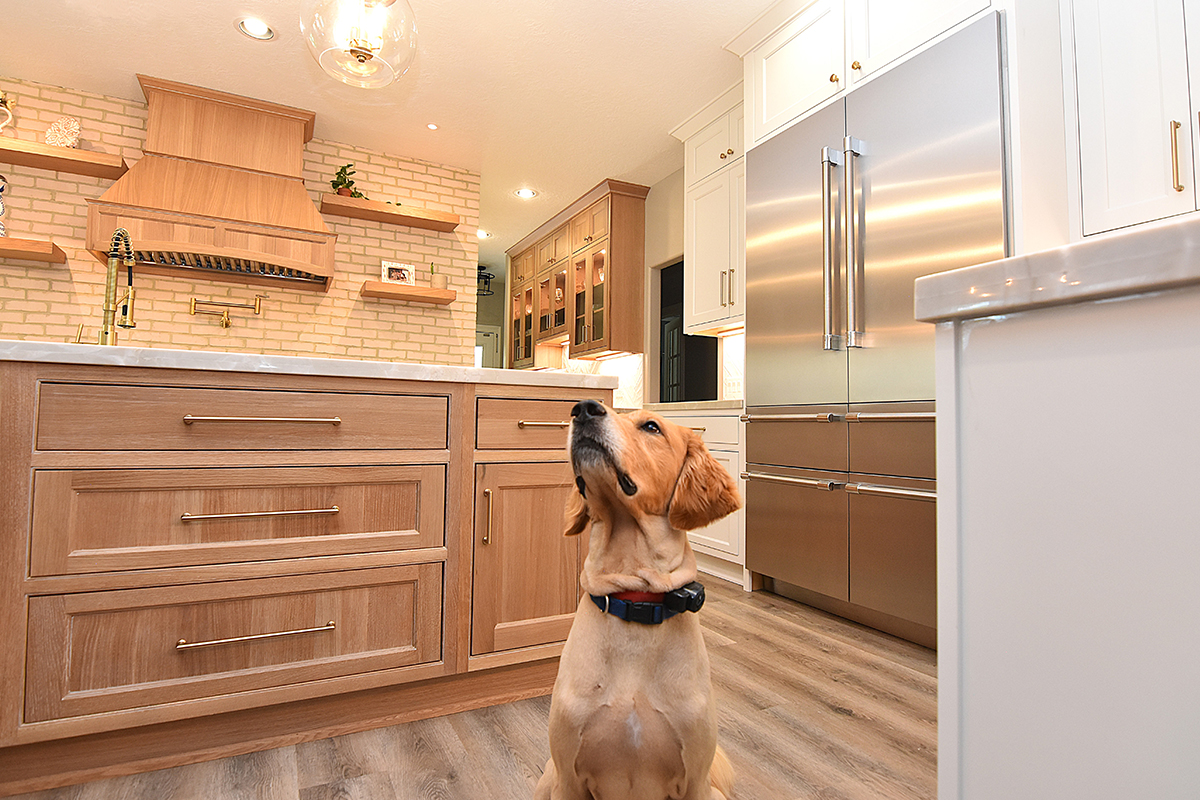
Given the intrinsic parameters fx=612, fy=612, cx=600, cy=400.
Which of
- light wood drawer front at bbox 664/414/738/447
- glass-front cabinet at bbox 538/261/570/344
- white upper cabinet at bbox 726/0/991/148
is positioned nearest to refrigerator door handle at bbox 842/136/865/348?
white upper cabinet at bbox 726/0/991/148

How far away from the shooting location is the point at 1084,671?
1.18 feet

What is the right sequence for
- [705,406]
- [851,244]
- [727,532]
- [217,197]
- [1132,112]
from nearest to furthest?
[1132,112]
[851,244]
[727,532]
[705,406]
[217,197]

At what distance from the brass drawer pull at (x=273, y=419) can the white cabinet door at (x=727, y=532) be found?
217 cm

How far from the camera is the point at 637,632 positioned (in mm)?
990

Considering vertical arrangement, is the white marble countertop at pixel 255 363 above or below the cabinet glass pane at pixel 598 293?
below

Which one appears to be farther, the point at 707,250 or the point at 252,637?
the point at 707,250

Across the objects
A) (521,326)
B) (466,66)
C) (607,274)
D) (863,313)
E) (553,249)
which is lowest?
(863,313)

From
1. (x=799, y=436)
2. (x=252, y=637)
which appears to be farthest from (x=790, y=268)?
(x=252, y=637)

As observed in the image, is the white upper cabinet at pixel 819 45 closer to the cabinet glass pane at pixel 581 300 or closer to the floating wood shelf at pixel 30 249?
the cabinet glass pane at pixel 581 300

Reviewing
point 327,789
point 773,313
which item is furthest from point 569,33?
point 327,789

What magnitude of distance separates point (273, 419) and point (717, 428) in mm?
2515

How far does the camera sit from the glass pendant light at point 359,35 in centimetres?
207

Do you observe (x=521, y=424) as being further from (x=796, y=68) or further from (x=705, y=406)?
(x=796, y=68)

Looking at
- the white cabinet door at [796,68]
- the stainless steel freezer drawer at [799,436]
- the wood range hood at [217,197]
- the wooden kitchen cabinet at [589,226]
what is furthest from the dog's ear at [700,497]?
the wooden kitchen cabinet at [589,226]
